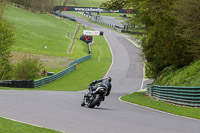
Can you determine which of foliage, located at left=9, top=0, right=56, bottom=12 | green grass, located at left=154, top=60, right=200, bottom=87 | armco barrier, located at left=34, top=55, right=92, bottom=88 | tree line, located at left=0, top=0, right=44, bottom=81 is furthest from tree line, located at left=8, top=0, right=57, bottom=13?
green grass, located at left=154, top=60, right=200, bottom=87

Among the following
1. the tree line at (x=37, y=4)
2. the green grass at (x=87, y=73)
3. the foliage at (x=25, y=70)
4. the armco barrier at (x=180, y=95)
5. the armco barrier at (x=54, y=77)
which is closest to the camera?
the armco barrier at (x=180, y=95)

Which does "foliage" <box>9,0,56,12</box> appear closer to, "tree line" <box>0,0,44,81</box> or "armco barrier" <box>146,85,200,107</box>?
"tree line" <box>0,0,44,81</box>

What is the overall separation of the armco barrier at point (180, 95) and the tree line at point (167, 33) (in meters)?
3.74

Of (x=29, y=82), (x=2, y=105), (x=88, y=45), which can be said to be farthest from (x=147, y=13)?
(x=88, y=45)

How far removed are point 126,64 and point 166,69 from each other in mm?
31118

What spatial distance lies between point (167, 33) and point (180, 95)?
9.52 m

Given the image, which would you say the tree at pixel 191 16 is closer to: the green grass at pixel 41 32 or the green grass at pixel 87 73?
the green grass at pixel 87 73

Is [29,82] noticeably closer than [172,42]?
No

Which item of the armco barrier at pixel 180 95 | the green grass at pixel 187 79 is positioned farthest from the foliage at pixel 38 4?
the armco barrier at pixel 180 95

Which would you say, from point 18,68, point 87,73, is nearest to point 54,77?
point 18,68

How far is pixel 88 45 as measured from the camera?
8319 centimetres

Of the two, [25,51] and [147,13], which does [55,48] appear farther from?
[147,13]

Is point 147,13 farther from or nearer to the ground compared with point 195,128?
farther from the ground

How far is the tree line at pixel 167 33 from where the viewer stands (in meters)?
24.8
